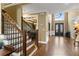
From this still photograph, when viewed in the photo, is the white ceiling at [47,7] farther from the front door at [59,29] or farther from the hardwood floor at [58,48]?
the hardwood floor at [58,48]

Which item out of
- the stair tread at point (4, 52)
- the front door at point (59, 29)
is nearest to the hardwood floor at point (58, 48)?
the front door at point (59, 29)

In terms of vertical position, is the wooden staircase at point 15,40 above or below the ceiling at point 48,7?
below

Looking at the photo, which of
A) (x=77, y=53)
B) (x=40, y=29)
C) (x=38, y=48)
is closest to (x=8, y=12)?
(x=40, y=29)

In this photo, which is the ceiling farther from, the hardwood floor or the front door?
the hardwood floor

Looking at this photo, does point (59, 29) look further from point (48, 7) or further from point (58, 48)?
point (48, 7)

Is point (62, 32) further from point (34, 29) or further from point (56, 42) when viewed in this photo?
point (34, 29)

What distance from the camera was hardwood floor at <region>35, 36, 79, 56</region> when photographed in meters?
3.00

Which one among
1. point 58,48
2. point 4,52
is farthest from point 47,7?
point 4,52

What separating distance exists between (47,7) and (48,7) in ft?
0.07

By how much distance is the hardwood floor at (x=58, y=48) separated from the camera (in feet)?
9.85

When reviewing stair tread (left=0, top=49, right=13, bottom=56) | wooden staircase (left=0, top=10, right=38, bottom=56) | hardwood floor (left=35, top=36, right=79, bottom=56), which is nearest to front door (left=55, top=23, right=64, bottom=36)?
hardwood floor (left=35, top=36, right=79, bottom=56)

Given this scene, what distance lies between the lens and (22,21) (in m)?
3.03

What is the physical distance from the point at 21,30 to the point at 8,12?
0.43 metres

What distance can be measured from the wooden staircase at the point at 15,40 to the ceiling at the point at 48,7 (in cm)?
37
